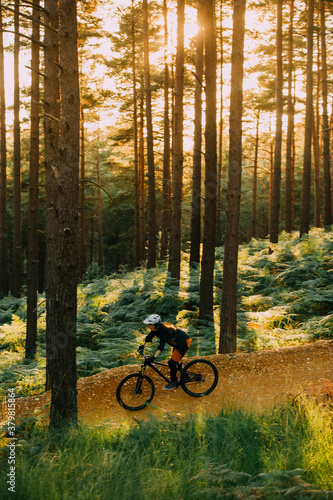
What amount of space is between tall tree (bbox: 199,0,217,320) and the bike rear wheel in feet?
12.0

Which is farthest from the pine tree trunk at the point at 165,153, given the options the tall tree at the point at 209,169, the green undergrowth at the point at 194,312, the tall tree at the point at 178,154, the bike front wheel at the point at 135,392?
the bike front wheel at the point at 135,392

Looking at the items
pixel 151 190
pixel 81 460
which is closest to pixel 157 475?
pixel 81 460

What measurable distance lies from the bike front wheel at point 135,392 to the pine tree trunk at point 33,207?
447 centimetres

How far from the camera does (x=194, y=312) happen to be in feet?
39.3

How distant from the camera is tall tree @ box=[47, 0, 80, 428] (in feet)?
18.7

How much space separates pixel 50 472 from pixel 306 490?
250 centimetres

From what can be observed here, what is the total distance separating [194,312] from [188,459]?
7470 millimetres

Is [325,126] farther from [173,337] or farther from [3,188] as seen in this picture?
[173,337]

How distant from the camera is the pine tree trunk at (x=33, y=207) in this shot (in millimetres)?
10266

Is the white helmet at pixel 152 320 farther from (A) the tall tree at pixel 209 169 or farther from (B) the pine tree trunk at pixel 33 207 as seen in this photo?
(B) the pine tree trunk at pixel 33 207

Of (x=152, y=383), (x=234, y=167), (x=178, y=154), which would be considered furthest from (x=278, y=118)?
(x=152, y=383)

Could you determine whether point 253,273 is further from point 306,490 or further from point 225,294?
point 306,490

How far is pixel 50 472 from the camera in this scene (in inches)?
163

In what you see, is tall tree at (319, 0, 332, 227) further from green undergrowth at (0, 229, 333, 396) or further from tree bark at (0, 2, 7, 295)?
tree bark at (0, 2, 7, 295)
